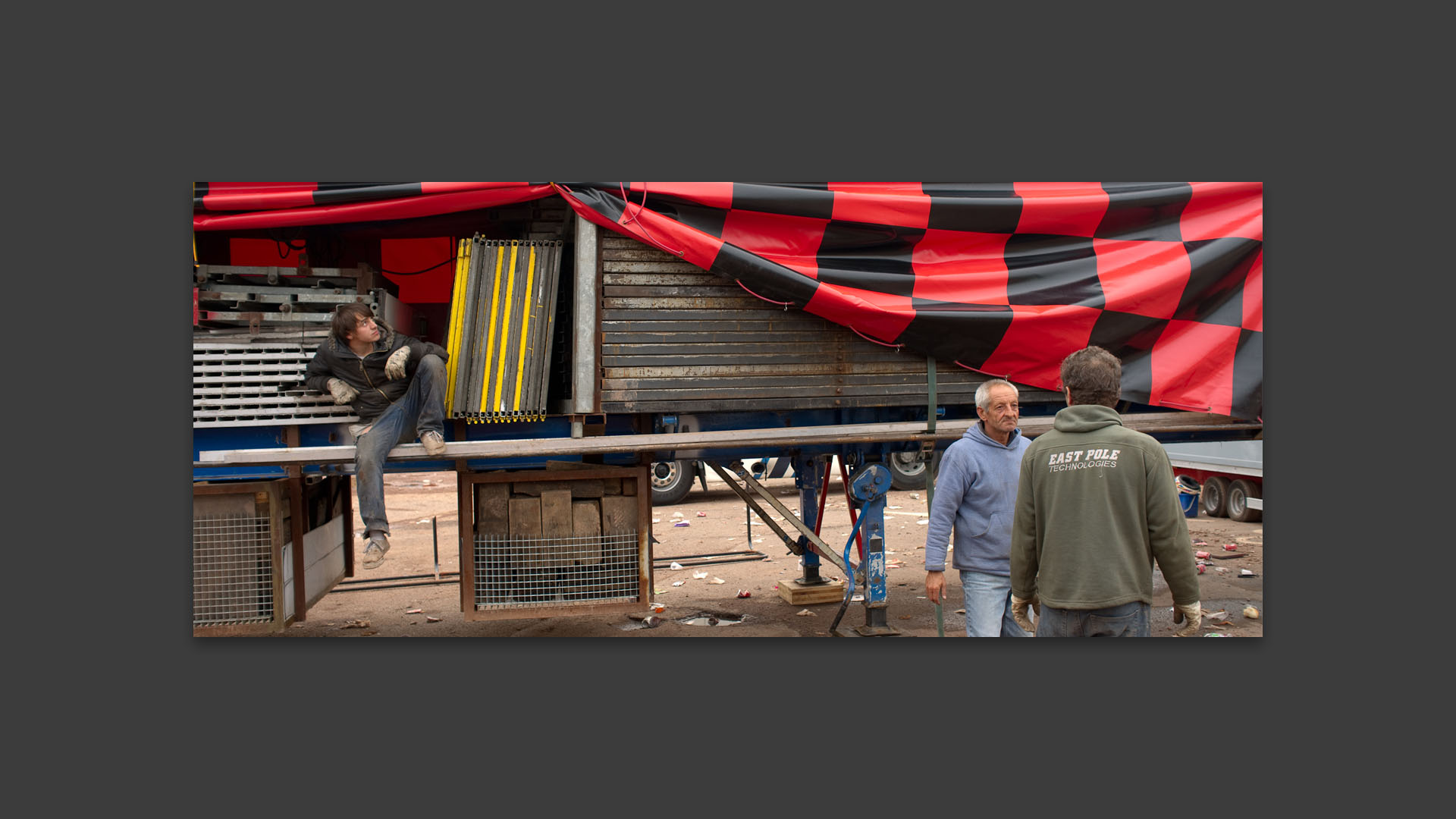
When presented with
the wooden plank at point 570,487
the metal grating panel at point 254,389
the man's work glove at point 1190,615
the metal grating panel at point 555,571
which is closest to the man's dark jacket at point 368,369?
the metal grating panel at point 254,389

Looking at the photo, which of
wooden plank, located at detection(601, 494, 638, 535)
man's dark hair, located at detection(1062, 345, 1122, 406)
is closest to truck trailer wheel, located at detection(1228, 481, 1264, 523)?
wooden plank, located at detection(601, 494, 638, 535)

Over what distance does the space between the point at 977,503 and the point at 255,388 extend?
424 centimetres

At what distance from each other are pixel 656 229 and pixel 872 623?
3.20 meters

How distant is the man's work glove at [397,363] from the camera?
5254mm

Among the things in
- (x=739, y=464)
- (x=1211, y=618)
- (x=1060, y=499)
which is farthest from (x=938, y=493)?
(x=1211, y=618)

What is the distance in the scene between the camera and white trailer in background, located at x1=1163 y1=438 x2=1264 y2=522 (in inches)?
420

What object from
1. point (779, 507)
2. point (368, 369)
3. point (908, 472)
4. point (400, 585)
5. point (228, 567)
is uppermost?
point (368, 369)

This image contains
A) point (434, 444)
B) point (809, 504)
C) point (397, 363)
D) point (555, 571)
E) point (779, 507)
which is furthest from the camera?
point (809, 504)

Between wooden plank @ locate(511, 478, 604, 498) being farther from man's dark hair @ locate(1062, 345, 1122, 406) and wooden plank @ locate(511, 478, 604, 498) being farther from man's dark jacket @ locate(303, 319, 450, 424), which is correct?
man's dark hair @ locate(1062, 345, 1122, 406)

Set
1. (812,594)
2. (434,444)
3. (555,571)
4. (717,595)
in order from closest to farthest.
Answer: (434,444), (555,571), (812,594), (717,595)

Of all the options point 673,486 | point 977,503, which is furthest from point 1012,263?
point 673,486

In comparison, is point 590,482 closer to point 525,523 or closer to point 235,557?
point 525,523

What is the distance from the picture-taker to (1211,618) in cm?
709

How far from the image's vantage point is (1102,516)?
11.6 ft
